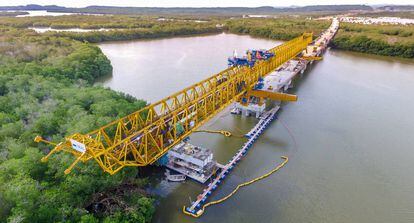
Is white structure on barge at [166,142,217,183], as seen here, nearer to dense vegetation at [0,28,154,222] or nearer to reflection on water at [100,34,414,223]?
reflection on water at [100,34,414,223]

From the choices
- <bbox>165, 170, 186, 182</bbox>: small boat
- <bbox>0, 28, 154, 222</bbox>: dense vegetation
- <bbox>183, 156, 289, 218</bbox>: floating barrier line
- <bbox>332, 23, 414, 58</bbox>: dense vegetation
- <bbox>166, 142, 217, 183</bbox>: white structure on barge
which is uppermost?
<bbox>332, 23, 414, 58</bbox>: dense vegetation

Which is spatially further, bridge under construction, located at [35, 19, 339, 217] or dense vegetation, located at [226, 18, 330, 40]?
dense vegetation, located at [226, 18, 330, 40]

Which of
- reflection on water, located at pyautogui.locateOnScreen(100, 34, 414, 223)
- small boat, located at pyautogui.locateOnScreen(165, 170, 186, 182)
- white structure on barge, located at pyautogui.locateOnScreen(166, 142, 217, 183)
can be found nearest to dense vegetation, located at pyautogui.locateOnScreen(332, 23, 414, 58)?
reflection on water, located at pyautogui.locateOnScreen(100, 34, 414, 223)

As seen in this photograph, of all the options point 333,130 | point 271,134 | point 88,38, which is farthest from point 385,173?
point 88,38

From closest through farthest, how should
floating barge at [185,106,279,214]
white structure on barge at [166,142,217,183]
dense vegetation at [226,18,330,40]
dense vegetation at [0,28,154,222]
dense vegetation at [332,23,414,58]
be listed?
dense vegetation at [0,28,154,222] → floating barge at [185,106,279,214] → white structure on barge at [166,142,217,183] → dense vegetation at [332,23,414,58] → dense vegetation at [226,18,330,40]

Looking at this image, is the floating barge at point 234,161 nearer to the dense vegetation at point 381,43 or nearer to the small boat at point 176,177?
the small boat at point 176,177

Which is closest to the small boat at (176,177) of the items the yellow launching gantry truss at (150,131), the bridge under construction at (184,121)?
the bridge under construction at (184,121)

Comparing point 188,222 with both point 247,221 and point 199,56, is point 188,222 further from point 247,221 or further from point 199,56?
point 199,56
